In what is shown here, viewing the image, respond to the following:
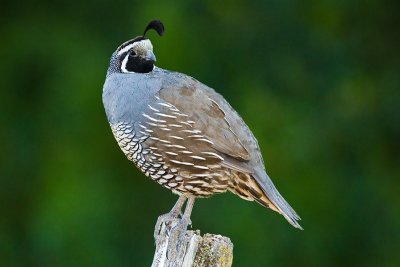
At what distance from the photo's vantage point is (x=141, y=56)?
19.1ft

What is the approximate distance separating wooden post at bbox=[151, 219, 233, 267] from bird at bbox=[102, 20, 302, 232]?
0.67 m

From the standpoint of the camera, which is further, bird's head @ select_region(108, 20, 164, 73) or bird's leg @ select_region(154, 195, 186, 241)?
bird's head @ select_region(108, 20, 164, 73)

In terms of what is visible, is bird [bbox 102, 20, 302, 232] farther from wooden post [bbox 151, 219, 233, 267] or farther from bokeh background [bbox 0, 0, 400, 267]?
bokeh background [bbox 0, 0, 400, 267]

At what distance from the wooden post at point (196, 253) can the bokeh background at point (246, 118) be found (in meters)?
4.40

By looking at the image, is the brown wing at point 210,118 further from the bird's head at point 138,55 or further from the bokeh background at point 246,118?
the bokeh background at point 246,118

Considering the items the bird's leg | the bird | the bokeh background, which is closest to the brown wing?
the bird

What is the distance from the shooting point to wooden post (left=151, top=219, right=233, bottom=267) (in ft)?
16.0

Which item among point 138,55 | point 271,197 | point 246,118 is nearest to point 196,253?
point 271,197
